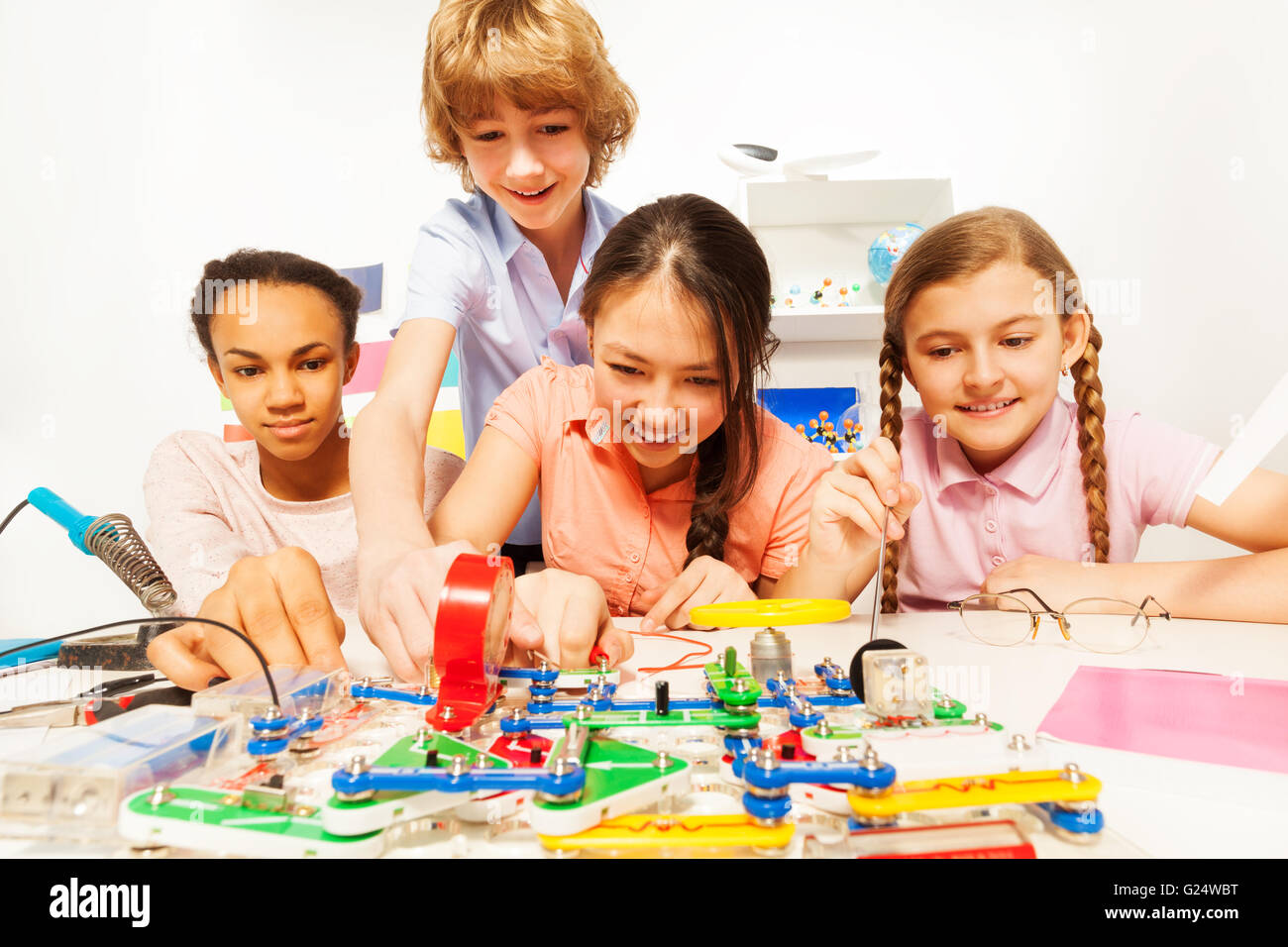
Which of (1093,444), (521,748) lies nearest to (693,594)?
(521,748)

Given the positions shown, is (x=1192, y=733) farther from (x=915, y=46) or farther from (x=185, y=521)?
(x=915, y=46)

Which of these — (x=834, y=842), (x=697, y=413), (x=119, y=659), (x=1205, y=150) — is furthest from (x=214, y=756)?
(x=1205, y=150)

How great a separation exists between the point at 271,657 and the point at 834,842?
1.71 feet

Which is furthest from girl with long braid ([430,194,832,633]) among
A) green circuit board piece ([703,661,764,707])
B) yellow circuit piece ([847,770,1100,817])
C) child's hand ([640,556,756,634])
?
yellow circuit piece ([847,770,1100,817])

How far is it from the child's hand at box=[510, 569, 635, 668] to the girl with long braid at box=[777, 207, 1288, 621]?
1.18 feet

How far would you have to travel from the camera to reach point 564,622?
2.09 feet

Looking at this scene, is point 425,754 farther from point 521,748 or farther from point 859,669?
point 859,669

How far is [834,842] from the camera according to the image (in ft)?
1.00

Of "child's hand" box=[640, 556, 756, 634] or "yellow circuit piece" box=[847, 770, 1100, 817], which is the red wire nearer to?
"child's hand" box=[640, 556, 756, 634]

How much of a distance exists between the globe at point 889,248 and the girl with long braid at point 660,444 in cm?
76

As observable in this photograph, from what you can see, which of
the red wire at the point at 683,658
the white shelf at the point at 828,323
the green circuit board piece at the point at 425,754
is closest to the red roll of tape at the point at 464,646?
the green circuit board piece at the point at 425,754

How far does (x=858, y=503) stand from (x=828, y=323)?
3.59 ft

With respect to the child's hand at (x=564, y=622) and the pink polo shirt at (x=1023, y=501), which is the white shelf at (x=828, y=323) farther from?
the child's hand at (x=564, y=622)

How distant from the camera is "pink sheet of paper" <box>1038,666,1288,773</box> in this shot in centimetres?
44
